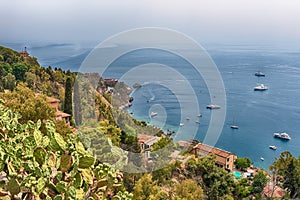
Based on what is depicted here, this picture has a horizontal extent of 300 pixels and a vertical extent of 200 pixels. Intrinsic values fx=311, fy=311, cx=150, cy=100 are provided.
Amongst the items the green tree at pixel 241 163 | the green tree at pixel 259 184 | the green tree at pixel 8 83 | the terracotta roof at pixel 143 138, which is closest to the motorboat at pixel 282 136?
the green tree at pixel 241 163

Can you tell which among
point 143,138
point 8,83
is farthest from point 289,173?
point 8,83

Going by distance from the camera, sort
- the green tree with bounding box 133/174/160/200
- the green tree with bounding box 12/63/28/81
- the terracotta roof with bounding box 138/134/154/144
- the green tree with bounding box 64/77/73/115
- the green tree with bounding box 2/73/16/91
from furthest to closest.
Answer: the green tree with bounding box 12/63/28/81
the green tree with bounding box 2/73/16/91
the green tree with bounding box 64/77/73/115
the terracotta roof with bounding box 138/134/154/144
the green tree with bounding box 133/174/160/200

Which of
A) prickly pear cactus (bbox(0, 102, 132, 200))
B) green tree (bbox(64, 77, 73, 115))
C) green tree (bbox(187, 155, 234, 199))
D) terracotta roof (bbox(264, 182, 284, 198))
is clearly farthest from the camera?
green tree (bbox(64, 77, 73, 115))

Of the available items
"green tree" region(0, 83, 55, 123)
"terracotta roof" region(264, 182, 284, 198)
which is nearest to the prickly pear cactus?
"green tree" region(0, 83, 55, 123)

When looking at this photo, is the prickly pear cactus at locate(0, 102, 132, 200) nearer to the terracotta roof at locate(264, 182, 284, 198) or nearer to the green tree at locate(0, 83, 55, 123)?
the green tree at locate(0, 83, 55, 123)

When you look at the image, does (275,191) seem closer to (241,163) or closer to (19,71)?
(241,163)

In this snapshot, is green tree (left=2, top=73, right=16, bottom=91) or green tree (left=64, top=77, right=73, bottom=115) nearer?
green tree (left=64, top=77, right=73, bottom=115)

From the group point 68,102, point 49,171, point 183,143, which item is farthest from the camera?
point 68,102

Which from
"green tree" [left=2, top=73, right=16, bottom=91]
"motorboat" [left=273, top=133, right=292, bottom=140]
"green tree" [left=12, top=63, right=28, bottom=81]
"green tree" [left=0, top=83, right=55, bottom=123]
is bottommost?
"motorboat" [left=273, top=133, right=292, bottom=140]

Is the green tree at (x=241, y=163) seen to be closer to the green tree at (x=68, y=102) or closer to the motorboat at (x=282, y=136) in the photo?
the green tree at (x=68, y=102)

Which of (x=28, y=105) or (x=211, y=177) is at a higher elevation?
(x=28, y=105)

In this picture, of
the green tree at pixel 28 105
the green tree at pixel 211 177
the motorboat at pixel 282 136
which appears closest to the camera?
the green tree at pixel 28 105

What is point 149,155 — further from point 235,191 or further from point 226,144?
point 226,144

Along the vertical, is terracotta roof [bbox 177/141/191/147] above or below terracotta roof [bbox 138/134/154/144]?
below
